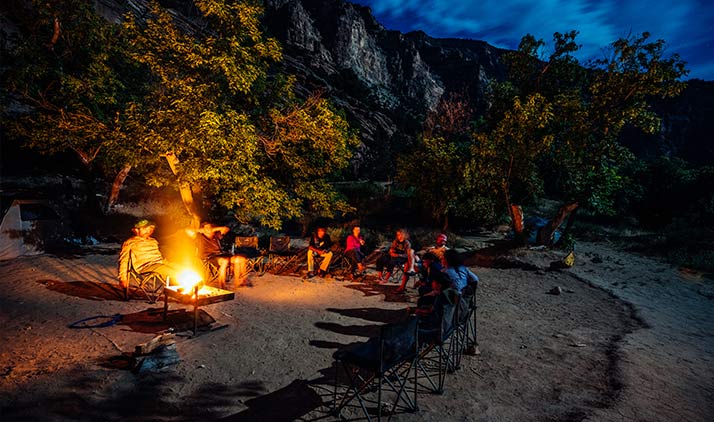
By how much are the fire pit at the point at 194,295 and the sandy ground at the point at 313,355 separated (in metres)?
0.47

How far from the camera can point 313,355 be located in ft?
16.6

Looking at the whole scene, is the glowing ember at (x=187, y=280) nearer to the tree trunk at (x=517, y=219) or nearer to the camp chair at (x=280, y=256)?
the camp chair at (x=280, y=256)

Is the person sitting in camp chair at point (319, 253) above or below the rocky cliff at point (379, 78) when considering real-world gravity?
below

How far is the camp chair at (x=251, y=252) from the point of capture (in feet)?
29.8

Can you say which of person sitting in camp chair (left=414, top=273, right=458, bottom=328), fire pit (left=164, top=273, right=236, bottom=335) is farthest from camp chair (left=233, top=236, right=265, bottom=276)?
person sitting in camp chair (left=414, top=273, right=458, bottom=328)

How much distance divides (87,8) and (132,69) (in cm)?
300

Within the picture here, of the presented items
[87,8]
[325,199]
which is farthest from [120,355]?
[87,8]

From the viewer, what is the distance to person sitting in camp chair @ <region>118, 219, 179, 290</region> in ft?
22.4

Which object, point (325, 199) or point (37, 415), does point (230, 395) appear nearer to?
point (37, 415)

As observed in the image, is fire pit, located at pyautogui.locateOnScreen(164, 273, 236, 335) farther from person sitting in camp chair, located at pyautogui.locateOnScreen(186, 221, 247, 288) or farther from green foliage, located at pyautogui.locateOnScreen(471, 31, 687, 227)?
green foliage, located at pyautogui.locateOnScreen(471, 31, 687, 227)

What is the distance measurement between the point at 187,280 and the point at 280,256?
4.13m

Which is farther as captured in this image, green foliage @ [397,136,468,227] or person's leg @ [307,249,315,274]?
green foliage @ [397,136,468,227]

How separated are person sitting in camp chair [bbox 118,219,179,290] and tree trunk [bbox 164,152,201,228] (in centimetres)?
194

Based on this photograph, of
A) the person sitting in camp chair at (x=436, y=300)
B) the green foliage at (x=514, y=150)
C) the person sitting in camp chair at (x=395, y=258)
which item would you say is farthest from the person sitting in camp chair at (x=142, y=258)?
the green foliage at (x=514, y=150)
